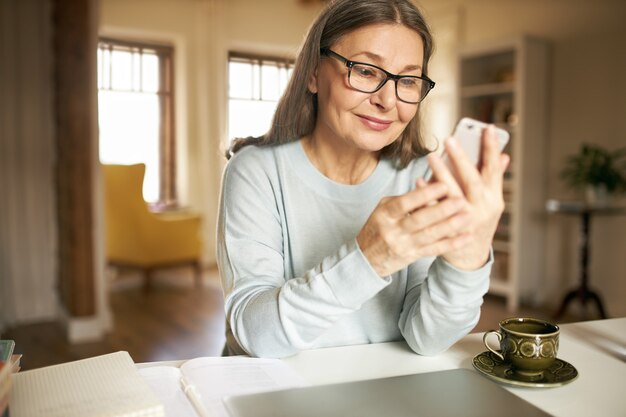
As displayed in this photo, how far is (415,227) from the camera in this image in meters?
0.82

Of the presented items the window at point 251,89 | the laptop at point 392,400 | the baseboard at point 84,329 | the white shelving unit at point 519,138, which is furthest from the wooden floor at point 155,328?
the laptop at point 392,400

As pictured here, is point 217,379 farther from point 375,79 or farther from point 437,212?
point 375,79

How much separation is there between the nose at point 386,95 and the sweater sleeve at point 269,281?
280 millimetres

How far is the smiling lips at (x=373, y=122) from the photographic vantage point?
3.63ft

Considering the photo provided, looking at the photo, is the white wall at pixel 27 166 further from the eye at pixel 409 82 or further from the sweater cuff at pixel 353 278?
the sweater cuff at pixel 353 278

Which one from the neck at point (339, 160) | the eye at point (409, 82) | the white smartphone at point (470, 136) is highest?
the eye at point (409, 82)

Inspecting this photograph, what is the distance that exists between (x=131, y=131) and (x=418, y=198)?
18.9ft

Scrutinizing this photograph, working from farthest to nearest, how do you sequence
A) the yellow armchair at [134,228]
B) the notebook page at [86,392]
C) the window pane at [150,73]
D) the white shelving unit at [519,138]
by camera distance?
the window pane at [150,73]
the yellow armchair at [134,228]
the white shelving unit at [519,138]
the notebook page at [86,392]

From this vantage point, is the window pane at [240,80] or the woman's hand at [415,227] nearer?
the woman's hand at [415,227]

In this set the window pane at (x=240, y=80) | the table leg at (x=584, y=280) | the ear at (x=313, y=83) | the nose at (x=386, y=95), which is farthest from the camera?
the window pane at (x=240, y=80)

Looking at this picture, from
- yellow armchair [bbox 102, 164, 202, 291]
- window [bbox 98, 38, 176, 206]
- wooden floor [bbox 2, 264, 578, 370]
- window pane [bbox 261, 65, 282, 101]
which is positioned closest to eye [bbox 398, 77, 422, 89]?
wooden floor [bbox 2, 264, 578, 370]

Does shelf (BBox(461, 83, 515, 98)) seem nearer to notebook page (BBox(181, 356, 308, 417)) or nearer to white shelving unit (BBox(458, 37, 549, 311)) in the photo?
white shelving unit (BBox(458, 37, 549, 311))

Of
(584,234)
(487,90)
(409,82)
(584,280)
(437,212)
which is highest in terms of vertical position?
(487,90)

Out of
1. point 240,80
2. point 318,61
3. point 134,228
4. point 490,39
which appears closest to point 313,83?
point 318,61
